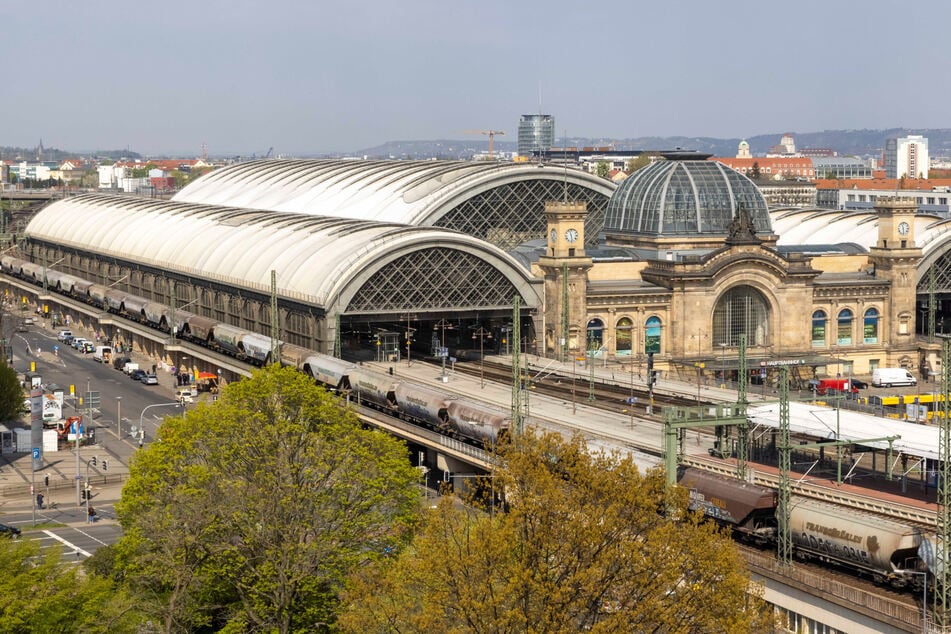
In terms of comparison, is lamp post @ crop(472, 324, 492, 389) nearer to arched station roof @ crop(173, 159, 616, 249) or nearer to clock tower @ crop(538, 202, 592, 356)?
clock tower @ crop(538, 202, 592, 356)

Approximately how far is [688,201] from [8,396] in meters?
59.3

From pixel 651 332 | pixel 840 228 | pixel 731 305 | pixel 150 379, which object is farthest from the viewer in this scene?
pixel 840 228

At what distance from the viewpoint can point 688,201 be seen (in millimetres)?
133750

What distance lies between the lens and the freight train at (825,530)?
2343 inches

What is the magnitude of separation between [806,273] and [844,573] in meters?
66.5

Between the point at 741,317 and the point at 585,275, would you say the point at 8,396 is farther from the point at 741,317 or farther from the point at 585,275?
the point at 741,317

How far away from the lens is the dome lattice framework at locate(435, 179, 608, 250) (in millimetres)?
145375

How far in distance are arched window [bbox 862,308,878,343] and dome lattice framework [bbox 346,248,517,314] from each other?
3131 centimetres

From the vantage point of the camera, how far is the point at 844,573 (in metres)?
63.2

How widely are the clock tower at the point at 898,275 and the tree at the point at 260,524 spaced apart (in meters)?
75.6

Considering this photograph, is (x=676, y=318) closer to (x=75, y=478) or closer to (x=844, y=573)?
(x=75, y=478)

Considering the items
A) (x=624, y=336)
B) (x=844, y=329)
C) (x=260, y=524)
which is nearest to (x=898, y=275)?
(x=844, y=329)

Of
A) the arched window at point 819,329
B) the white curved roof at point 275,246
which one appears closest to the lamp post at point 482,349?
the white curved roof at point 275,246

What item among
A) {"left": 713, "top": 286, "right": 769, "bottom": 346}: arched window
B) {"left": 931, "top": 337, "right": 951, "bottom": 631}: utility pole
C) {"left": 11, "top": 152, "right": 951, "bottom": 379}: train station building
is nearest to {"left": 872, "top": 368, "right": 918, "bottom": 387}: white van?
{"left": 11, "top": 152, "right": 951, "bottom": 379}: train station building
